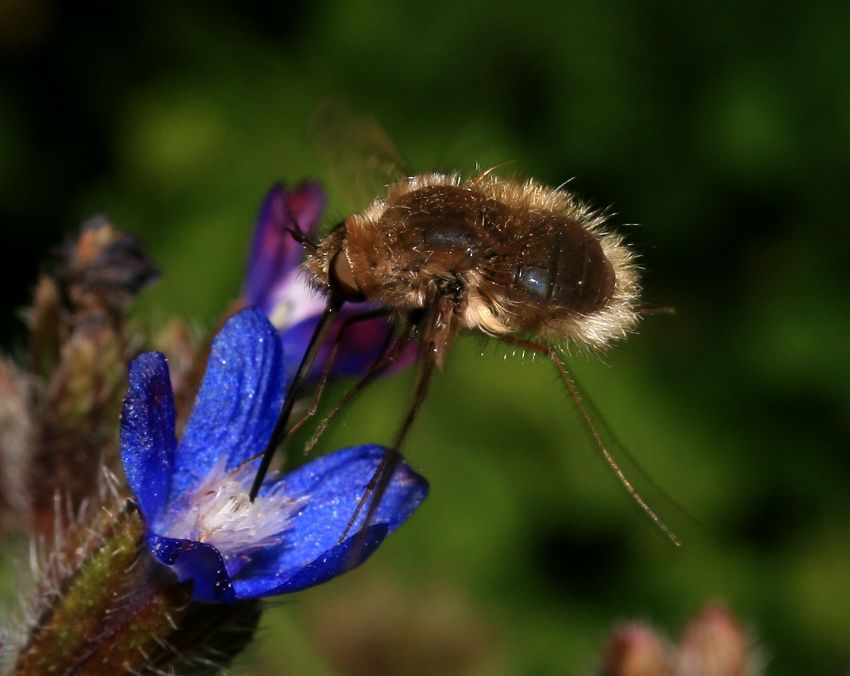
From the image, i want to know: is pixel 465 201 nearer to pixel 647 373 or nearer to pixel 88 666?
pixel 88 666

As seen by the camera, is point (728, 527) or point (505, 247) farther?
point (728, 527)

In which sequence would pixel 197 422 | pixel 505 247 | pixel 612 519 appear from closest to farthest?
pixel 505 247
pixel 197 422
pixel 612 519

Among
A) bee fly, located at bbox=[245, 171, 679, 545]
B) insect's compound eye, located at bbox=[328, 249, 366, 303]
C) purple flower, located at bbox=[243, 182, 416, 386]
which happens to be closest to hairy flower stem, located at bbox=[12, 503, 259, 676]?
bee fly, located at bbox=[245, 171, 679, 545]

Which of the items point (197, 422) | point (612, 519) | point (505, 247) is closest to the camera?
point (505, 247)

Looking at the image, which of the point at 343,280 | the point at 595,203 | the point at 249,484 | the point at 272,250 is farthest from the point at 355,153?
the point at 595,203

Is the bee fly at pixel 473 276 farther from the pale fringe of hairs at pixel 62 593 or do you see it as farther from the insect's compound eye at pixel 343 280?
the pale fringe of hairs at pixel 62 593

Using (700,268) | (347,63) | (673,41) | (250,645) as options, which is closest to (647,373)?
(700,268)
